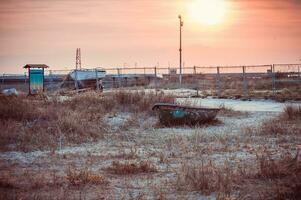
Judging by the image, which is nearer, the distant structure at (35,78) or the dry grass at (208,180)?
the dry grass at (208,180)

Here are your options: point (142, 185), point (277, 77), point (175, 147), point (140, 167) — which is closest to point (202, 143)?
point (175, 147)

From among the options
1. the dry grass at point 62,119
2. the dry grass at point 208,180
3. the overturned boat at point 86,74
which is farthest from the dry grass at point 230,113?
the overturned boat at point 86,74

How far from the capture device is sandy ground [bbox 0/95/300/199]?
820 cm

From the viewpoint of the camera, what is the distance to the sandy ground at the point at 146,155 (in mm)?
8195

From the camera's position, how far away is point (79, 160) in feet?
36.6

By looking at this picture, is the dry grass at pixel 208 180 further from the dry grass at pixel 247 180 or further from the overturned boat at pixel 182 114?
the overturned boat at pixel 182 114

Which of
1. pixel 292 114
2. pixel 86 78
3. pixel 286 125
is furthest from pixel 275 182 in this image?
pixel 86 78

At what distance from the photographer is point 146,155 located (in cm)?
1162

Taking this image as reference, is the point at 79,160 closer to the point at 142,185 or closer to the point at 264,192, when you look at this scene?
the point at 142,185

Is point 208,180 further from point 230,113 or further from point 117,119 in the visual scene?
point 230,113

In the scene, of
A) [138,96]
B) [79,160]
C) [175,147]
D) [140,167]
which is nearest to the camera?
[140,167]

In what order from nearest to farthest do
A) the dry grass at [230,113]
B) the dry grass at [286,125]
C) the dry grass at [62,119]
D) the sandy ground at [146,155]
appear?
the sandy ground at [146,155]
the dry grass at [62,119]
the dry grass at [286,125]
the dry grass at [230,113]

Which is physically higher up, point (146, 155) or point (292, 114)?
point (292, 114)

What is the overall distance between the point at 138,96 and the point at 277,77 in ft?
105
